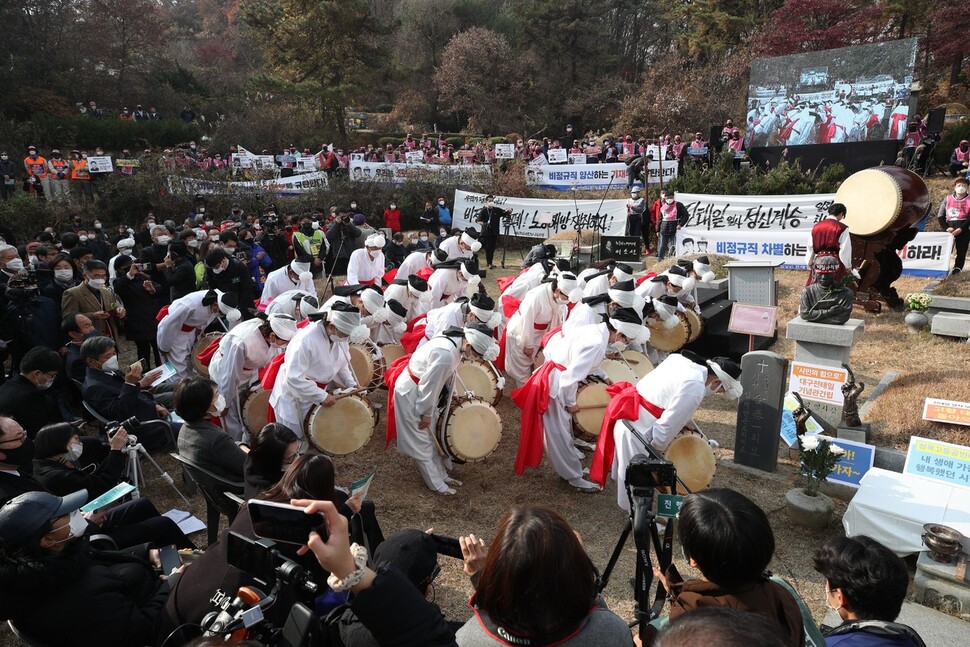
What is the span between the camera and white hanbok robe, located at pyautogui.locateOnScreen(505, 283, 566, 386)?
7.85 metres

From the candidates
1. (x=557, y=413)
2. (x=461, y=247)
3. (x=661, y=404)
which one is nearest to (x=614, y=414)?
(x=661, y=404)

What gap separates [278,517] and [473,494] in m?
3.59

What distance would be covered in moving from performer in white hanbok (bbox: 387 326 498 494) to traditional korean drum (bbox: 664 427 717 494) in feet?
5.86

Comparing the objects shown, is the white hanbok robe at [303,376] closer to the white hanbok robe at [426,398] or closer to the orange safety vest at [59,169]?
the white hanbok robe at [426,398]

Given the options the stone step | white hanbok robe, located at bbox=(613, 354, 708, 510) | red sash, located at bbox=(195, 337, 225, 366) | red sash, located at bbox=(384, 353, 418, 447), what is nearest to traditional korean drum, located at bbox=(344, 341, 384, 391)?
red sash, located at bbox=(384, 353, 418, 447)

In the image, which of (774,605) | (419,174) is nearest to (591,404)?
(774,605)

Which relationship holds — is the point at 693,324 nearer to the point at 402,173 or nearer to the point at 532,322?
the point at 532,322

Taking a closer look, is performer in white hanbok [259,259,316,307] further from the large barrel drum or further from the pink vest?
the pink vest

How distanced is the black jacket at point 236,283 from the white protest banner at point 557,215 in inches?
393

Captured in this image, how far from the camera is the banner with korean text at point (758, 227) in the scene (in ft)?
41.5

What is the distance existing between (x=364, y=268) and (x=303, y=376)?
5854 mm

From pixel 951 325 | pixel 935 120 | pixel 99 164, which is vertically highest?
pixel 935 120

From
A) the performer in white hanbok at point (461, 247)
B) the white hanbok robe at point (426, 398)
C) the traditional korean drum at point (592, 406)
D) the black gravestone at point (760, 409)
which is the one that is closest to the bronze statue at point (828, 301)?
the black gravestone at point (760, 409)

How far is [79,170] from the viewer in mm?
18156
